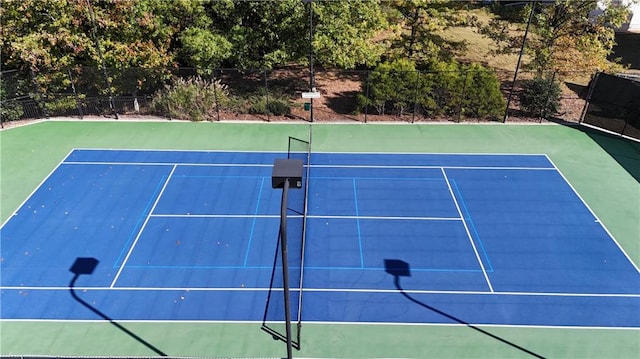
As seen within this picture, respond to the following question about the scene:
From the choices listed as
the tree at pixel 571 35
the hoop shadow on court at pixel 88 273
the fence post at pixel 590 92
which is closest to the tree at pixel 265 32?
the tree at pixel 571 35

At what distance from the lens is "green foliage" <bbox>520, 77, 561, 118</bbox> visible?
2284 cm

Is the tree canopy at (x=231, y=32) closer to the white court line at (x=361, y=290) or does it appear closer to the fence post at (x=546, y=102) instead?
the fence post at (x=546, y=102)

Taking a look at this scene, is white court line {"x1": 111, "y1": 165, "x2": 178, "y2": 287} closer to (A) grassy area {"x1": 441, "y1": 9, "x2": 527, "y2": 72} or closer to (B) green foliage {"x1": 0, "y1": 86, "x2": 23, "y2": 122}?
(B) green foliage {"x1": 0, "y1": 86, "x2": 23, "y2": 122}

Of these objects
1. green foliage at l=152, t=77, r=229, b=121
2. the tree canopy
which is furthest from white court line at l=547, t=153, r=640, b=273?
green foliage at l=152, t=77, r=229, b=121

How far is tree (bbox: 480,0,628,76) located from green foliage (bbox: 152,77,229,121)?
49.3ft

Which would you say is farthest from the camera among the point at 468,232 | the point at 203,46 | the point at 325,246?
the point at 203,46

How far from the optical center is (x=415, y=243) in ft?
48.0

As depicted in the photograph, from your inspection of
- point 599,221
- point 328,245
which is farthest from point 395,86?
point 328,245

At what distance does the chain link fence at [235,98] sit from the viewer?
2159cm

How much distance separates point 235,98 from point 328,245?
1161 cm

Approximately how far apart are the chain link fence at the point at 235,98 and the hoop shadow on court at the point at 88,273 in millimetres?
10294

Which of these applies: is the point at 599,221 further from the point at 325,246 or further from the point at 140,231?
the point at 140,231

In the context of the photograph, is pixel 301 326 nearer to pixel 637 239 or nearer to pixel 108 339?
pixel 108 339

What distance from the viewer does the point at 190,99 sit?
73.0 ft
